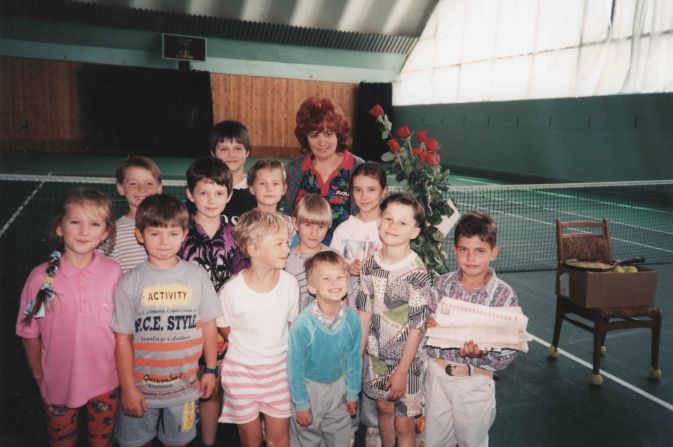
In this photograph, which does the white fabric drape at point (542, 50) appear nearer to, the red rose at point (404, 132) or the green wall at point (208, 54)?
the green wall at point (208, 54)

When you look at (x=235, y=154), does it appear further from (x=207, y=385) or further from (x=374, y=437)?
(x=374, y=437)

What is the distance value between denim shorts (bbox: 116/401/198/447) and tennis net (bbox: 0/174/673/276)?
3.69 metres

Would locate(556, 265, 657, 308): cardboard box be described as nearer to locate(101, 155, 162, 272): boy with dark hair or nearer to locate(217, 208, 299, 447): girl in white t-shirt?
locate(217, 208, 299, 447): girl in white t-shirt

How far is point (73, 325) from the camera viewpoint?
2.50 metres

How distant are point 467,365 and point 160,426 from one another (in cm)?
171

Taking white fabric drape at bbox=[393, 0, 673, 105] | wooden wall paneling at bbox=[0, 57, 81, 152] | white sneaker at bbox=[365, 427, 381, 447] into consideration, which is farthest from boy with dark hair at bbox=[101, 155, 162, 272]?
wooden wall paneling at bbox=[0, 57, 81, 152]

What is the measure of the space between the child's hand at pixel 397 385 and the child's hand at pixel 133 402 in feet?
4.32

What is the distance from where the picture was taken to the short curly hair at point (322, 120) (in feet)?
12.5

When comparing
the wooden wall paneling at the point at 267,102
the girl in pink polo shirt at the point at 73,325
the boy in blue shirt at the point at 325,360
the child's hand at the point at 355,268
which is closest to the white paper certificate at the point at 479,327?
the boy in blue shirt at the point at 325,360

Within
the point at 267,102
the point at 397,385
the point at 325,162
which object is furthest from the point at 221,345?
the point at 267,102

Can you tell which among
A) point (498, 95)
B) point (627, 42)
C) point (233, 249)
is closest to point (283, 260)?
point (233, 249)

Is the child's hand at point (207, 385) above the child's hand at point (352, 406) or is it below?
above

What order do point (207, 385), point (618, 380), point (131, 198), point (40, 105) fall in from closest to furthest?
1. point (207, 385)
2. point (131, 198)
3. point (618, 380)
4. point (40, 105)

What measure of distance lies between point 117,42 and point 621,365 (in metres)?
21.8
